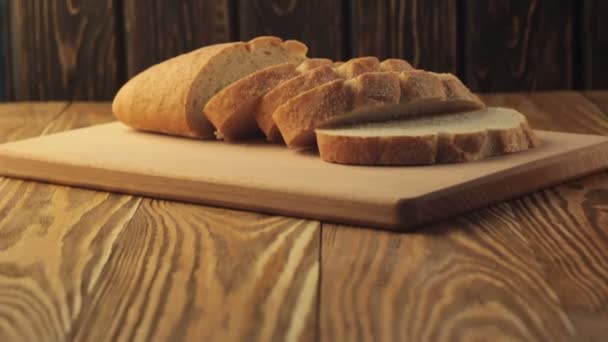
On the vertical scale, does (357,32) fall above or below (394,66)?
below

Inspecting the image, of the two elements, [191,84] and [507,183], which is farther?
[191,84]

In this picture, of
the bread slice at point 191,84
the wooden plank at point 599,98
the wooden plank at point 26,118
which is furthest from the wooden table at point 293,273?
the wooden plank at point 599,98

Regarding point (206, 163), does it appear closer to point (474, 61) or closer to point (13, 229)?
point (13, 229)

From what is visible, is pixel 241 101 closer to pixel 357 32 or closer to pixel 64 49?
pixel 357 32

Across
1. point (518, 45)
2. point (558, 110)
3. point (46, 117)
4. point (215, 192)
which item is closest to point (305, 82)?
point (215, 192)

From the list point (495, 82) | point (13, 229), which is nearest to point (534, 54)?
point (495, 82)
